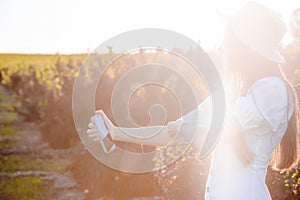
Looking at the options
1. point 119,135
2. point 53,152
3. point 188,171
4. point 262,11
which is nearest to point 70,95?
point 53,152

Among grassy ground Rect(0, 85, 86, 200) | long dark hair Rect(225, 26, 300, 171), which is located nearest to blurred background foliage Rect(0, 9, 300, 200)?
grassy ground Rect(0, 85, 86, 200)

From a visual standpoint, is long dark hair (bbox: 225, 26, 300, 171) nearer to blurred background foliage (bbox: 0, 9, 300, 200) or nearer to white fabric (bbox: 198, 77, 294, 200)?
white fabric (bbox: 198, 77, 294, 200)

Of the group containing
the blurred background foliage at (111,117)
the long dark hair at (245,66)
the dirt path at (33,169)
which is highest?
the long dark hair at (245,66)

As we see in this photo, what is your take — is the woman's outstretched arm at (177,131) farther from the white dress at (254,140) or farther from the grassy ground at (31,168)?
the grassy ground at (31,168)

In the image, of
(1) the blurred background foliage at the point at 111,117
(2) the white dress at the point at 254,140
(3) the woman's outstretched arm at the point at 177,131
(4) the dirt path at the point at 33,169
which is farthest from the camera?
(4) the dirt path at the point at 33,169

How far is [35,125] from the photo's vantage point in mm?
12375

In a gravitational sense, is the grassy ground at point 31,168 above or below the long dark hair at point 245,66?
below

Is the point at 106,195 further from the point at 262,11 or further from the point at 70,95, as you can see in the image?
the point at 262,11

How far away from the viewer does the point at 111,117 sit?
6.86 m

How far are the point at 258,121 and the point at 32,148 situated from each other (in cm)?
903

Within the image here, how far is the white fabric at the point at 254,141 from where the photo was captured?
6.22 feet

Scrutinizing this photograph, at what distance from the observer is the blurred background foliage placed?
4961 millimetres

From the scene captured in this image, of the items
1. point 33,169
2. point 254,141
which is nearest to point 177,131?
point 254,141

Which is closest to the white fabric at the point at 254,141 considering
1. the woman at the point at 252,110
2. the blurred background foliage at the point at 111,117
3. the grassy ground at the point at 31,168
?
the woman at the point at 252,110
